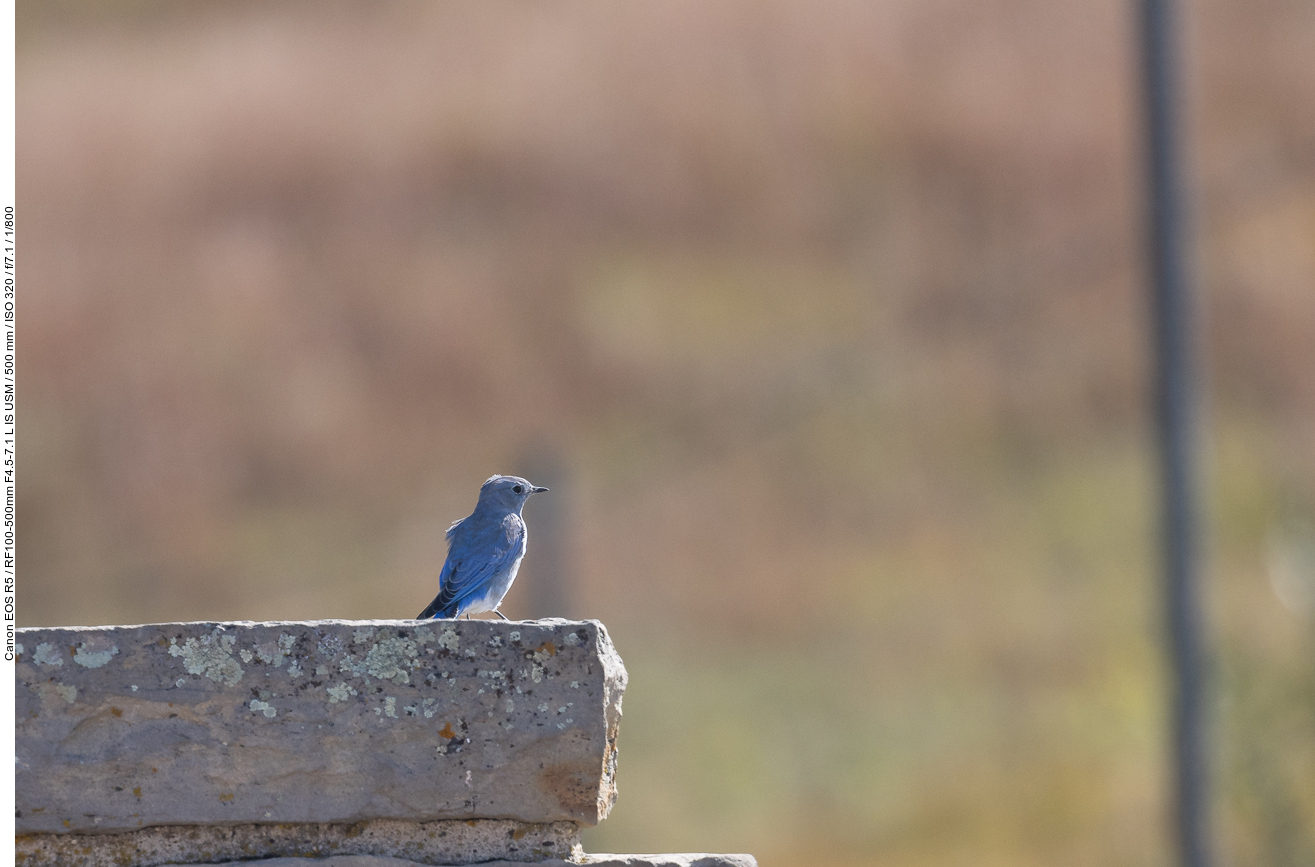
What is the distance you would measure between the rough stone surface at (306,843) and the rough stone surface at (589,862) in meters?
0.02

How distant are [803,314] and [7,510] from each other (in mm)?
14399

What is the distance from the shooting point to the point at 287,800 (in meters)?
3.14

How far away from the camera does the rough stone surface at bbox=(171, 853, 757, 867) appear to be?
314 centimetres

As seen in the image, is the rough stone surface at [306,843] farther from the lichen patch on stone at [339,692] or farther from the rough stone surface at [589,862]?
the lichen patch on stone at [339,692]

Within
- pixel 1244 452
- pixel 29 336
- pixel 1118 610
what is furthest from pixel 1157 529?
pixel 29 336

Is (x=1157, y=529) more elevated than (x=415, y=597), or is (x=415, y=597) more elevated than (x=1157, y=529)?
(x=1157, y=529)

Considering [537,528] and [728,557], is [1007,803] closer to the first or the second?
[728,557]

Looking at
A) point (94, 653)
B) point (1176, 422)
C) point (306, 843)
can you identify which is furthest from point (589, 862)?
point (1176, 422)

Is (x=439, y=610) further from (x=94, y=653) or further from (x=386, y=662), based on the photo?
(x=94, y=653)

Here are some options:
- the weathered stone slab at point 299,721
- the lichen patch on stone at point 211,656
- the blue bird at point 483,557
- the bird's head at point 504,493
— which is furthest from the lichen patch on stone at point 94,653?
the bird's head at point 504,493

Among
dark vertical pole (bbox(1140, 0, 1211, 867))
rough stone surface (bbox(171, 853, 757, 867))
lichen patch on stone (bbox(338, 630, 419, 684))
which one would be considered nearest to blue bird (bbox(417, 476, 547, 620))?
lichen patch on stone (bbox(338, 630, 419, 684))

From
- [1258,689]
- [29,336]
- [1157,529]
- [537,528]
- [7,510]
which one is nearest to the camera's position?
[7,510]

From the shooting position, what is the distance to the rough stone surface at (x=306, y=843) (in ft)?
10.4

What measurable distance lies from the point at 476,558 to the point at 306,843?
34.6 inches
